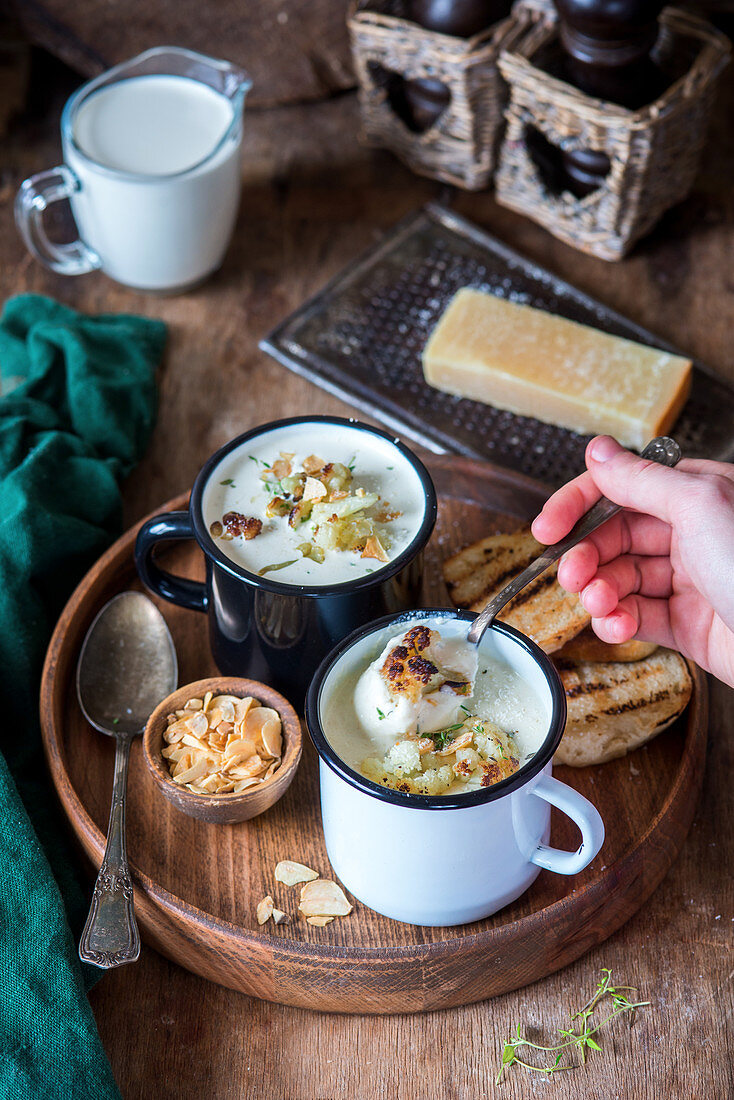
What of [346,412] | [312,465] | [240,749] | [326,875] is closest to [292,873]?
[326,875]

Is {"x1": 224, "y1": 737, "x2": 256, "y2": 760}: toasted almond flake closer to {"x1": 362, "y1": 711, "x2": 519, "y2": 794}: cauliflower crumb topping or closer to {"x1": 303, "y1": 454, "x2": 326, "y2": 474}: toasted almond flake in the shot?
{"x1": 362, "y1": 711, "x2": 519, "y2": 794}: cauliflower crumb topping

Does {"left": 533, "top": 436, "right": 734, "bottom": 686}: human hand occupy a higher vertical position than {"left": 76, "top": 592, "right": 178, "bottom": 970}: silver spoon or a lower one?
higher

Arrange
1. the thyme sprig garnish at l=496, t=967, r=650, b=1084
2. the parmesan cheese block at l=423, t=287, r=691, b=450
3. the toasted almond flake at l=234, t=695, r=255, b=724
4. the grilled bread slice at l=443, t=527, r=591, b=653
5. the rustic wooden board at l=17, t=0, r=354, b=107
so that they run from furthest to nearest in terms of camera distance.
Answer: the rustic wooden board at l=17, t=0, r=354, b=107 < the parmesan cheese block at l=423, t=287, r=691, b=450 < the grilled bread slice at l=443, t=527, r=591, b=653 < the toasted almond flake at l=234, t=695, r=255, b=724 < the thyme sprig garnish at l=496, t=967, r=650, b=1084

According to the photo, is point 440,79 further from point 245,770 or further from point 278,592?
point 245,770

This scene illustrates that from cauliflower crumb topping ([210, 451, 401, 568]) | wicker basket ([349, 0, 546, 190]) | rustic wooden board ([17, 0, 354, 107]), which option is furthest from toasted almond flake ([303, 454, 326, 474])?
rustic wooden board ([17, 0, 354, 107])

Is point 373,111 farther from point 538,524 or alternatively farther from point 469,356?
point 538,524
